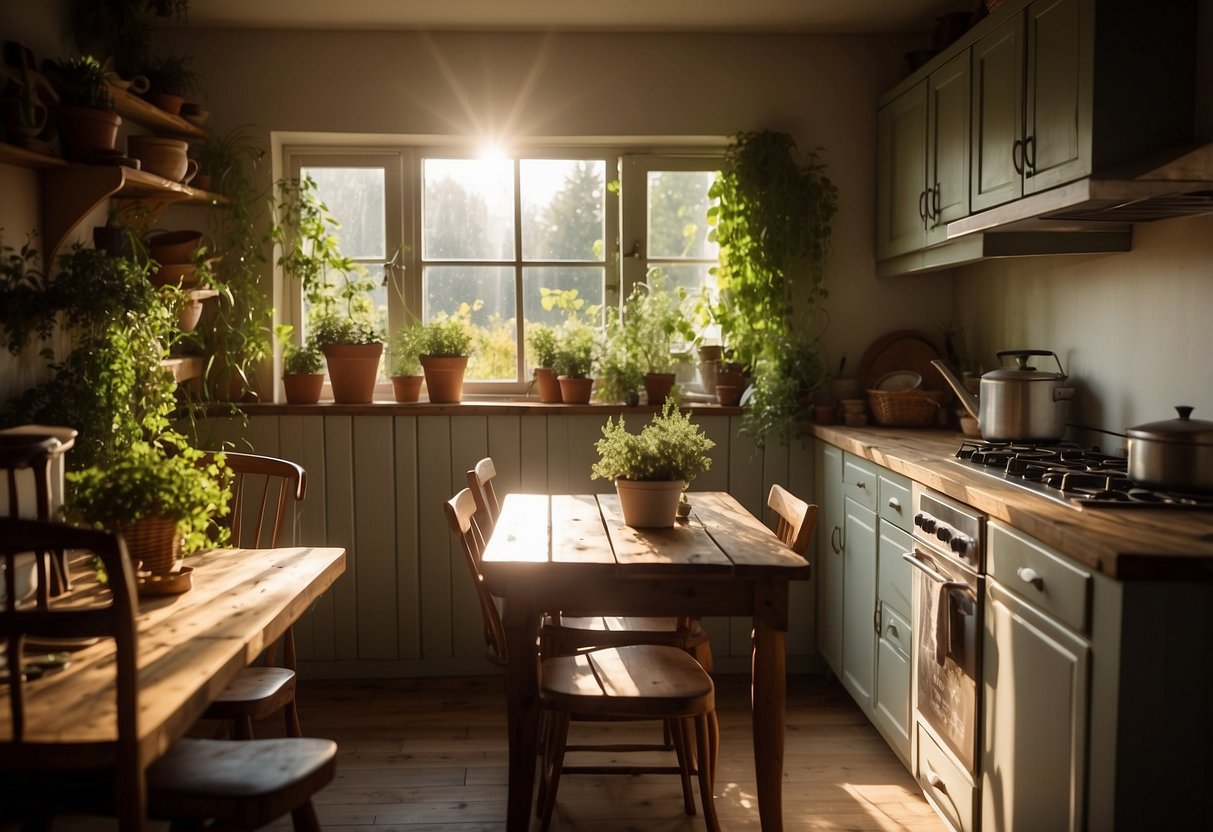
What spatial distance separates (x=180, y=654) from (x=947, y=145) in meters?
2.81

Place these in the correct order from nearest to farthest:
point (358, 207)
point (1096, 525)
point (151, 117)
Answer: point (1096, 525) < point (151, 117) < point (358, 207)

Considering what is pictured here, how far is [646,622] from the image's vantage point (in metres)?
2.88

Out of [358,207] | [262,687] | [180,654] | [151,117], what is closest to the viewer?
[180,654]

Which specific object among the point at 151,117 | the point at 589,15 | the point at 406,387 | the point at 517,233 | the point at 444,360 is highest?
the point at 589,15

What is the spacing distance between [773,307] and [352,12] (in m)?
1.94

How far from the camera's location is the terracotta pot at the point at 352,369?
3975 mm

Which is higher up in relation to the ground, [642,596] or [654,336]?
[654,336]

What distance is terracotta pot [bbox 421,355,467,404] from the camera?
4.01m

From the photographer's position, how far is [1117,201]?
2.31 meters

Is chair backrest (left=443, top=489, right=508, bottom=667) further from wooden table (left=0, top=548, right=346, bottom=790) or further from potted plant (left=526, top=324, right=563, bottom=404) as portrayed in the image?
potted plant (left=526, top=324, right=563, bottom=404)

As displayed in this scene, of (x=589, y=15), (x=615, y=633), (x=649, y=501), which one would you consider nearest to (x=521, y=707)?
(x=615, y=633)

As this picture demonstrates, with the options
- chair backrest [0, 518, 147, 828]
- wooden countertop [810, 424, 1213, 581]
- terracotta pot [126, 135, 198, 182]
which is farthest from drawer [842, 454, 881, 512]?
terracotta pot [126, 135, 198, 182]

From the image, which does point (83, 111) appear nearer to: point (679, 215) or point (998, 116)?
point (679, 215)

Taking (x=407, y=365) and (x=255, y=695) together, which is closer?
(x=255, y=695)
